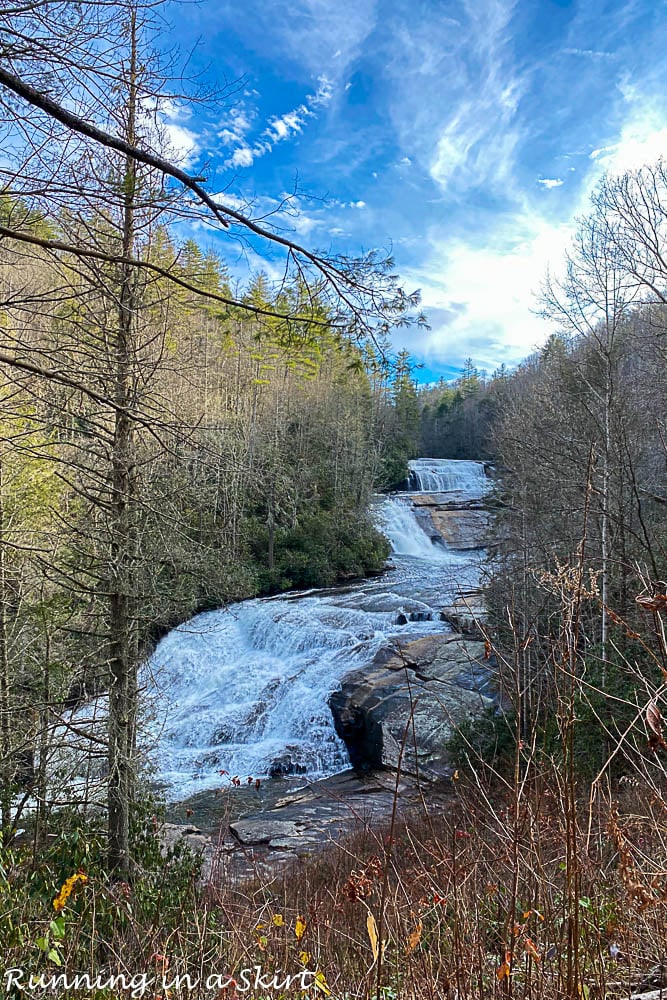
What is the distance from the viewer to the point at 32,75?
2.53 m

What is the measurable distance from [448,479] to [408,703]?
21.1 metres

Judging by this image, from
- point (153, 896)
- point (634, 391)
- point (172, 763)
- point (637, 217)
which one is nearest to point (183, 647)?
point (172, 763)

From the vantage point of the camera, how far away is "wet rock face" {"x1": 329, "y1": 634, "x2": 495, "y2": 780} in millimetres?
9789

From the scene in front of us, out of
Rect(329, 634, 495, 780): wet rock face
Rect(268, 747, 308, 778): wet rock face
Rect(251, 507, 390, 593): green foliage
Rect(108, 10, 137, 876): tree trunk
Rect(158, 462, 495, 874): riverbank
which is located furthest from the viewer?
Rect(251, 507, 390, 593): green foliage

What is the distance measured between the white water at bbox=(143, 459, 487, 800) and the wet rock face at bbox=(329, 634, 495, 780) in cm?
34

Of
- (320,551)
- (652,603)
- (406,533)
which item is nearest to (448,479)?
(406,533)

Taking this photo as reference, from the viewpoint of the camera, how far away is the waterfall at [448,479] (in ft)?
98.8

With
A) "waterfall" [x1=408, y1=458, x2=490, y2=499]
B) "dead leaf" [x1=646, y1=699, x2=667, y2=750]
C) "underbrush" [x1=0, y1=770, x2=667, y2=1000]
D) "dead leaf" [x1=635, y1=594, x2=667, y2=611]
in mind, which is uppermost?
"waterfall" [x1=408, y1=458, x2=490, y2=499]

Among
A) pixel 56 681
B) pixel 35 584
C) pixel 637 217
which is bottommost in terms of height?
pixel 56 681

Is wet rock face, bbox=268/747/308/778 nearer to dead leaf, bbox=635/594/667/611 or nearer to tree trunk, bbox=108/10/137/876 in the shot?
tree trunk, bbox=108/10/137/876

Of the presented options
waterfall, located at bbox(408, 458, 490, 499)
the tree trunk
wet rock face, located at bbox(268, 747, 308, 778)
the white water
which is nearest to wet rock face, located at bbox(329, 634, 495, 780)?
the white water

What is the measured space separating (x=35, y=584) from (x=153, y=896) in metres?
3.68

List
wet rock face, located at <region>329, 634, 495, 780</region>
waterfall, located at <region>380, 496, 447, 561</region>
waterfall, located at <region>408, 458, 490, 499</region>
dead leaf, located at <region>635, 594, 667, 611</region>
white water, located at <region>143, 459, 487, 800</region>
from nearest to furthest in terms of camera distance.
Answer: dead leaf, located at <region>635, 594, 667, 611</region> < wet rock face, located at <region>329, 634, 495, 780</region> < white water, located at <region>143, 459, 487, 800</region> < waterfall, located at <region>380, 496, 447, 561</region> < waterfall, located at <region>408, 458, 490, 499</region>

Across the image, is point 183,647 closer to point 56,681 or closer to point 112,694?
point 56,681
